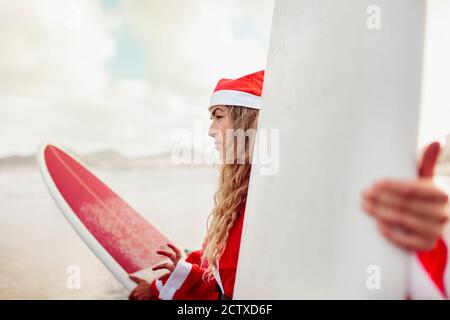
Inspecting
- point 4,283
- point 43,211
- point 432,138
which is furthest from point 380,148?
point 43,211

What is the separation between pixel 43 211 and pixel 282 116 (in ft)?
13.7

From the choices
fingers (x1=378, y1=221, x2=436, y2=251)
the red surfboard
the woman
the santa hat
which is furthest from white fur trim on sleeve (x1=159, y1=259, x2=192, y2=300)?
fingers (x1=378, y1=221, x2=436, y2=251)

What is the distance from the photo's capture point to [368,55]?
1.11 feet

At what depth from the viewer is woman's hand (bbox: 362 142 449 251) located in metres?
0.28

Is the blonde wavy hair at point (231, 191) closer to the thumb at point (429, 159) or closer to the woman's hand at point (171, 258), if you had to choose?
the woman's hand at point (171, 258)

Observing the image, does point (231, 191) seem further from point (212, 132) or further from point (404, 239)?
point (404, 239)

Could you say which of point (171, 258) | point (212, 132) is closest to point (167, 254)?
point (171, 258)

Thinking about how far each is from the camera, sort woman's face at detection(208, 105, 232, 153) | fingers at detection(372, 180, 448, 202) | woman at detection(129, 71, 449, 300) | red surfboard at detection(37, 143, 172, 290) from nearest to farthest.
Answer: fingers at detection(372, 180, 448, 202), woman at detection(129, 71, 449, 300), woman's face at detection(208, 105, 232, 153), red surfboard at detection(37, 143, 172, 290)

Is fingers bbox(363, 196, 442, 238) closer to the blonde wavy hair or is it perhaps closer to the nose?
the blonde wavy hair

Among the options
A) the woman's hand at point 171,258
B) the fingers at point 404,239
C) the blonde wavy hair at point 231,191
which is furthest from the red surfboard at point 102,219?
the fingers at point 404,239

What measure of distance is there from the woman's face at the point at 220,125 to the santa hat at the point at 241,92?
0.02 metres

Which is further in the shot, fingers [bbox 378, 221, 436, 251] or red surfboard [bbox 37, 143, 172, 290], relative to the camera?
red surfboard [bbox 37, 143, 172, 290]

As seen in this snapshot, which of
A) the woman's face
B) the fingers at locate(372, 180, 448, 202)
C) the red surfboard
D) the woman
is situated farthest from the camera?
the red surfboard

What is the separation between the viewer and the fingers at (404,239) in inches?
11.4
